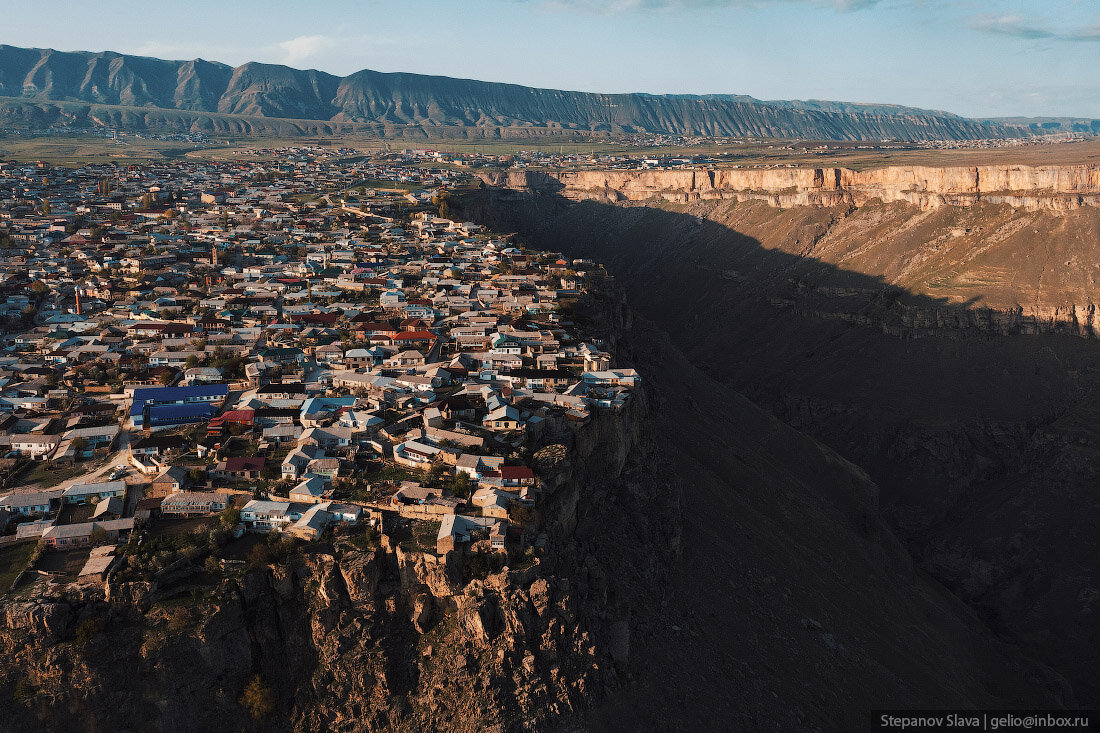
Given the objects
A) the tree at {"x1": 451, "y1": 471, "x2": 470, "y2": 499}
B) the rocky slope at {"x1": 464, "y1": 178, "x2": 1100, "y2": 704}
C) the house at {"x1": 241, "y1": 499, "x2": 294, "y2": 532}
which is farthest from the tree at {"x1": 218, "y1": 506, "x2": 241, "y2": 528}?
the rocky slope at {"x1": 464, "y1": 178, "x2": 1100, "y2": 704}

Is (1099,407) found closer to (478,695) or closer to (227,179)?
(478,695)

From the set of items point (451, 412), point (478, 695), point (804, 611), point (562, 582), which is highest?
point (451, 412)

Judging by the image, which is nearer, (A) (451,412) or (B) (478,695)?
(B) (478,695)

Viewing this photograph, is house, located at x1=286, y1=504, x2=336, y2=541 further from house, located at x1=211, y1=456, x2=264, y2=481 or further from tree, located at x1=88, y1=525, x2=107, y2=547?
tree, located at x1=88, y1=525, x2=107, y2=547

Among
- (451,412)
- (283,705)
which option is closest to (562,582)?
(283,705)

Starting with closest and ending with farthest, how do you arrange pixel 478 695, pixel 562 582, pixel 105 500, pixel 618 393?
pixel 478 695
pixel 562 582
pixel 105 500
pixel 618 393

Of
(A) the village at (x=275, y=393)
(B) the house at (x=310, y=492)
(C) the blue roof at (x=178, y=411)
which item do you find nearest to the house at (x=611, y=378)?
(A) the village at (x=275, y=393)

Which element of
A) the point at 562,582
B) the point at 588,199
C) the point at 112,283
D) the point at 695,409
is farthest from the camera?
the point at 588,199
